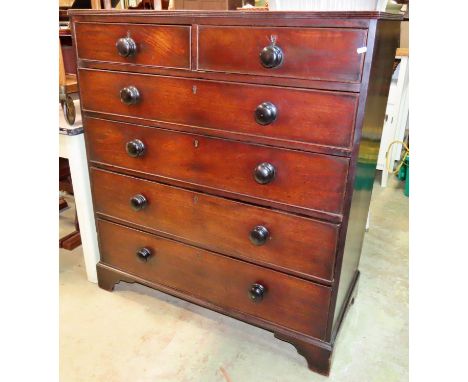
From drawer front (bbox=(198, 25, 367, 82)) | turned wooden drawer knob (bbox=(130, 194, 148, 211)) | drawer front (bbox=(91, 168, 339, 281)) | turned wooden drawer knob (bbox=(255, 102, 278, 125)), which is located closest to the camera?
drawer front (bbox=(198, 25, 367, 82))

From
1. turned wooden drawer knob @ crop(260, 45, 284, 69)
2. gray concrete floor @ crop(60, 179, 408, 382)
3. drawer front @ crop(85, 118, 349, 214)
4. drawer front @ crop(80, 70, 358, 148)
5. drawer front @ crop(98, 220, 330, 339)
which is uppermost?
turned wooden drawer knob @ crop(260, 45, 284, 69)

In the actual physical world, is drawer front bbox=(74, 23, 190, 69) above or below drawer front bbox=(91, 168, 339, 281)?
above

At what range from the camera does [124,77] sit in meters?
1.17

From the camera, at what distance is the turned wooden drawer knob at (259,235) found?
3.62 feet

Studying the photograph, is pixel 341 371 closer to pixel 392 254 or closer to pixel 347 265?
pixel 347 265

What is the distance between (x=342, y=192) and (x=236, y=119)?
342 millimetres

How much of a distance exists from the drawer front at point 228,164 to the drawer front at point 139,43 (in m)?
0.21

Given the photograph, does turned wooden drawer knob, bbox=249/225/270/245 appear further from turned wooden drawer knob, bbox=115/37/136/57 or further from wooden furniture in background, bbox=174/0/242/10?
wooden furniture in background, bbox=174/0/242/10

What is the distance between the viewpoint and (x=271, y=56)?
90 centimetres

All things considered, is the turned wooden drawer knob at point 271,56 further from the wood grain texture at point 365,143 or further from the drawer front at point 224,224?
the drawer front at point 224,224

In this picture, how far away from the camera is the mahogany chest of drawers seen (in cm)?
91

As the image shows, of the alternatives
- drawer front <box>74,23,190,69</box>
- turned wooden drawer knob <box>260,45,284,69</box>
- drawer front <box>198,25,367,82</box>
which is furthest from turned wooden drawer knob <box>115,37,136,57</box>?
turned wooden drawer knob <box>260,45,284,69</box>

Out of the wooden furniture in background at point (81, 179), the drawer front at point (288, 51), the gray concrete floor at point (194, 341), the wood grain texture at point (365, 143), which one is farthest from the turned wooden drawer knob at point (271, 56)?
the gray concrete floor at point (194, 341)

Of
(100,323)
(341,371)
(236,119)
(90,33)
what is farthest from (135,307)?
(90,33)
